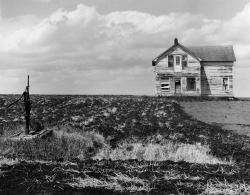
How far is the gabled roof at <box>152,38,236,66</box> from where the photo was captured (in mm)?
40312

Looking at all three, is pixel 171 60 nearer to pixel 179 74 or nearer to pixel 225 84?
pixel 179 74

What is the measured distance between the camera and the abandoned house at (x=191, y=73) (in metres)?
39.9

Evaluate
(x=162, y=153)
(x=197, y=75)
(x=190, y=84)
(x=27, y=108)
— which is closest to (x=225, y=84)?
(x=197, y=75)

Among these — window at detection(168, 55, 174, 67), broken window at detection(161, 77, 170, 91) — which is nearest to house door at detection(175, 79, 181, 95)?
broken window at detection(161, 77, 170, 91)

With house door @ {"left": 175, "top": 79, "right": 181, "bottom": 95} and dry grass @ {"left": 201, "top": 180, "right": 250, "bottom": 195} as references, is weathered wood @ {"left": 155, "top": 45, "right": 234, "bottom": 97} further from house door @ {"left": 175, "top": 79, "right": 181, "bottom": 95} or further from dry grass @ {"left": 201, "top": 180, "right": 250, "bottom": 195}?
dry grass @ {"left": 201, "top": 180, "right": 250, "bottom": 195}

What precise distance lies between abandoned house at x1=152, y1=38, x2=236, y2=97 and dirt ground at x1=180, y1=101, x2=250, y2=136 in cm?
842

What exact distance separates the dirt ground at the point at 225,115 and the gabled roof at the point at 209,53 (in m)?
9.96

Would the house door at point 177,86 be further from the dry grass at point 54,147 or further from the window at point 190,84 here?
the dry grass at point 54,147

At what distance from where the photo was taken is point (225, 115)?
83.8ft

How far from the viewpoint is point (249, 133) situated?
723 inches

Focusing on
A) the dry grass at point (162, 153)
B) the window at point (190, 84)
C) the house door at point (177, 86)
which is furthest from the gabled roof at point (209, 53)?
the dry grass at point (162, 153)

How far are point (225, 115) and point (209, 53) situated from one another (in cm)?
1747

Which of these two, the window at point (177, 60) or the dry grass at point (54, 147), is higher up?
the window at point (177, 60)

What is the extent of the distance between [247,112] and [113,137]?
14.0m
